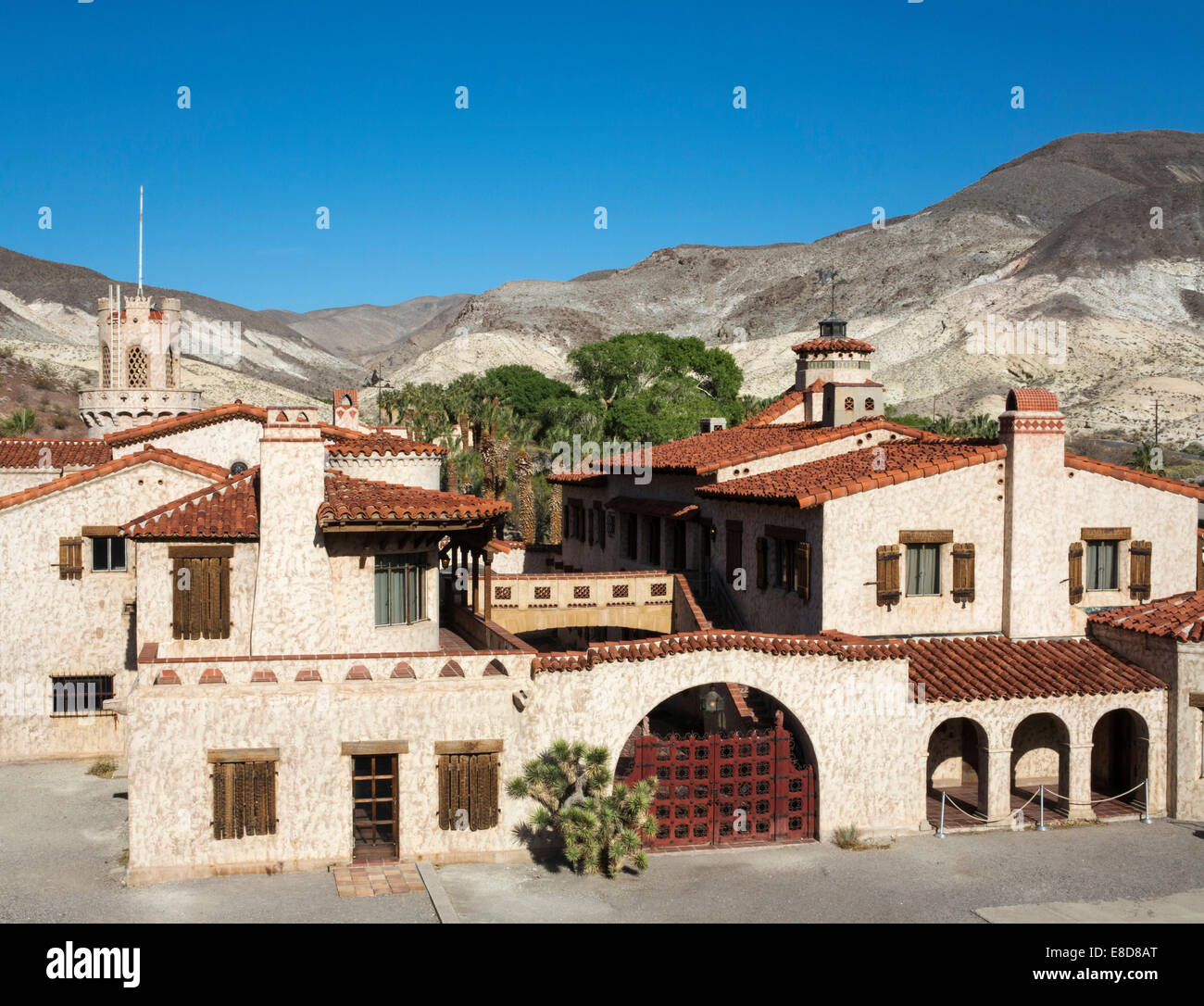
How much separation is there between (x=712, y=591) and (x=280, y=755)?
13.5 m

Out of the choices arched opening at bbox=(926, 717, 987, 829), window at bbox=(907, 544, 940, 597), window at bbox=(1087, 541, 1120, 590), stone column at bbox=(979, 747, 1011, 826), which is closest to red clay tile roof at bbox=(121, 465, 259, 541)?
window at bbox=(907, 544, 940, 597)

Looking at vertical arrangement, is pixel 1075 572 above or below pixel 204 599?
above

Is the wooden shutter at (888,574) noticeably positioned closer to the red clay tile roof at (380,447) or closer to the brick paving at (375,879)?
the red clay tile roof at (380,447)

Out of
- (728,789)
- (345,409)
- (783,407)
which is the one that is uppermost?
(783,407)

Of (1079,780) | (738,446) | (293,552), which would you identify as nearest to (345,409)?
(738,446)

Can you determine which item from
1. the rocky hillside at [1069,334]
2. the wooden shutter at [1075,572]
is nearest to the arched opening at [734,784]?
the wooden shutter at [1075,572]

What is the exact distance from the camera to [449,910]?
18438mm

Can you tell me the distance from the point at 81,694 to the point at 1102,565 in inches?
929

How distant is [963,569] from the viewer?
26.7 metres

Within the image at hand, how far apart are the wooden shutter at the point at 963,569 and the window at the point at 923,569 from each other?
1.30 ft

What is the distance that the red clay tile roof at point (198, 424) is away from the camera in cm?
3341

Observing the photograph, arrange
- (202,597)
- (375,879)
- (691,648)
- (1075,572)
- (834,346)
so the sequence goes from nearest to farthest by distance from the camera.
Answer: (375,879)
(691,648)
(202,597)
(1075,572)
(834,346)

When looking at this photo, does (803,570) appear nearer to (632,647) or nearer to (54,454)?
(632,647)

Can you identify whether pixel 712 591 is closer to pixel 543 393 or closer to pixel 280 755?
pixel 280 755
